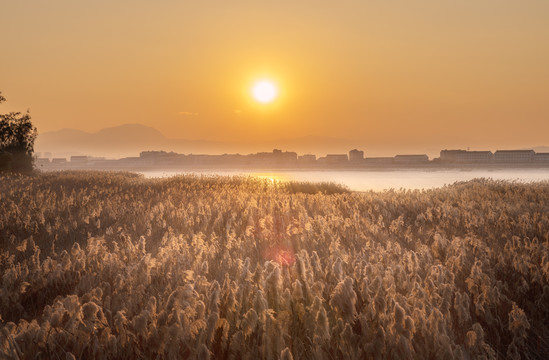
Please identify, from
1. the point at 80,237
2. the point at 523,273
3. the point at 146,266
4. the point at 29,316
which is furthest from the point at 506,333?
the point at 80,237

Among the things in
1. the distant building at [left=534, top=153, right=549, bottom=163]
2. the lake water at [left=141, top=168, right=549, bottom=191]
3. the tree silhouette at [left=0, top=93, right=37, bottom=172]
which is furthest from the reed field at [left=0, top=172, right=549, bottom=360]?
the distant building at [left=534, top=153, right=549, bottom=163]

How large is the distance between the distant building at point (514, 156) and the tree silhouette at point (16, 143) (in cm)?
11929

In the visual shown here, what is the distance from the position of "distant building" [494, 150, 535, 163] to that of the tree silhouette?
391 ft

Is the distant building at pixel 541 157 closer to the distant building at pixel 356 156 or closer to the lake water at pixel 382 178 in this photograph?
the lake water at pixel 382 178

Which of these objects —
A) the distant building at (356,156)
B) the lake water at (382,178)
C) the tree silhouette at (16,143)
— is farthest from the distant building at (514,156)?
the tree silhouette at (16,143)

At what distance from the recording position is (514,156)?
116 meters

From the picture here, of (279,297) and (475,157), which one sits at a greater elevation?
(475,157)

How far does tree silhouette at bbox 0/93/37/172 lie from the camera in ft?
100

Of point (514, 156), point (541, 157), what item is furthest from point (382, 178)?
point (541, 157)

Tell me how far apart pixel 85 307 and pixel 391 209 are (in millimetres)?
9366

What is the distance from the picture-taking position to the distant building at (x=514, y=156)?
4496 inches

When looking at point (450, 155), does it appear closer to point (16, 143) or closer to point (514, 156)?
point (514, 156)

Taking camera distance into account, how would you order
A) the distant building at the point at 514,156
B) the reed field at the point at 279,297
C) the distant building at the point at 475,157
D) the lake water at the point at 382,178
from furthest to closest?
the distant building at the point at 475,157 → the distant building at the point at 514,156 → the lake water at the point at 382,178 → the reed field at the point at 279,297

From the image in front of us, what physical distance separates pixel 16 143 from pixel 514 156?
400 ft
